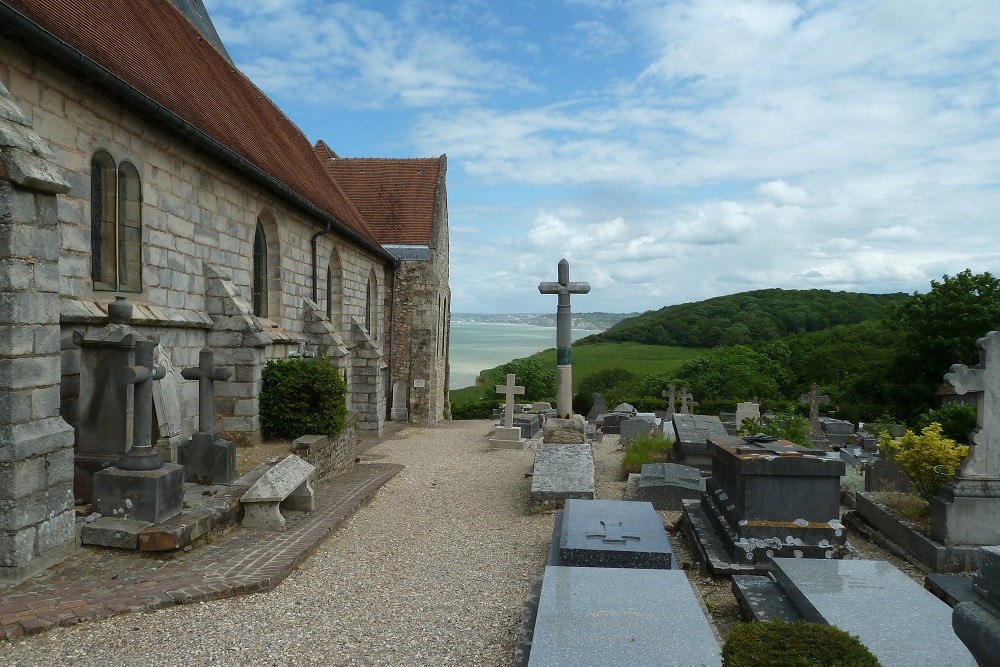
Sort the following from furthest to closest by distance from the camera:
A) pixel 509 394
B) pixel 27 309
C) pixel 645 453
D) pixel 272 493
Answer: pixel 509 394, pixel 645 453, pixel 272 493, pixel 27 309

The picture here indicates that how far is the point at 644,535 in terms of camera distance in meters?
5.57

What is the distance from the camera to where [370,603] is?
201 inches

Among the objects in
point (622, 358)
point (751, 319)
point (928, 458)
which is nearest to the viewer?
point (928, 458)

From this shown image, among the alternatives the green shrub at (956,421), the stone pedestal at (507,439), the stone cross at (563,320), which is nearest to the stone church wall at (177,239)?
the stone pedestal at (507,439)

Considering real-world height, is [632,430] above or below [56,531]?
below

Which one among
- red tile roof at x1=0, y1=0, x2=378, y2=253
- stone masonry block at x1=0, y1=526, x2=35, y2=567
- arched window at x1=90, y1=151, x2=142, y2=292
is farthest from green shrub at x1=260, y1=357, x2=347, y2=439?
stone masonry block at x1=0, y1=526, x2=35, y2=567

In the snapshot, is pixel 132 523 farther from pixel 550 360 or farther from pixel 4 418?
pixel 550 360

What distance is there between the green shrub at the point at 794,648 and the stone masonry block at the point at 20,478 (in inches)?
187

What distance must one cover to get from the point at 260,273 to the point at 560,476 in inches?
262

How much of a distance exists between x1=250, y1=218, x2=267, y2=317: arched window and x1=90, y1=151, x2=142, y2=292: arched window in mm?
3809

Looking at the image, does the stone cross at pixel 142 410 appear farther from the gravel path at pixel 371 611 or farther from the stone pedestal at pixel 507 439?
the stone pedestal at pixel 507 439

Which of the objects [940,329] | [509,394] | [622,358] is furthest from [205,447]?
[622,358]

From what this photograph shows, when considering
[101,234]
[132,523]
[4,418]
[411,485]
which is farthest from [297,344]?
[4,418]

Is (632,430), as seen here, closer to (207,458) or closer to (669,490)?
(669,490)
